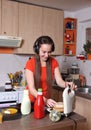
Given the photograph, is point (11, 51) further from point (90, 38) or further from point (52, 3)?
point (90, 38)

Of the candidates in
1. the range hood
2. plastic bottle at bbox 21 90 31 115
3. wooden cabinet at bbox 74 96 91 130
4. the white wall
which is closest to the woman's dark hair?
plastic bottle at bbox 21 90 31 115

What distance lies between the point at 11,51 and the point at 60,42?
0.83 m

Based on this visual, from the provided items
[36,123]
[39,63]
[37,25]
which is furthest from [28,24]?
[36,123]

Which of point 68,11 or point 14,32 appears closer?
point 14,32

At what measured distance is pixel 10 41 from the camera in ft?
9.41

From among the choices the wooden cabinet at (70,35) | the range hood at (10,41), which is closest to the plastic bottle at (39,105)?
the range hood at (10,41)

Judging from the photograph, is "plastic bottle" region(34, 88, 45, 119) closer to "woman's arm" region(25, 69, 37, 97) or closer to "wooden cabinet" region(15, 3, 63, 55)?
"woman's arm" region(25, 69, 37, 97)

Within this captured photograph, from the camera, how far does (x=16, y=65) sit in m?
3.21

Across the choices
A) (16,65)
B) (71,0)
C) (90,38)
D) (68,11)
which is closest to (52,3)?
(71,0)

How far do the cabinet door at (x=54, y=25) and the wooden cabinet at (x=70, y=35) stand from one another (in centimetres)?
13

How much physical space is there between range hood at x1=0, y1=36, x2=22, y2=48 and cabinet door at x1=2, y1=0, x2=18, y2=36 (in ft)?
0.28

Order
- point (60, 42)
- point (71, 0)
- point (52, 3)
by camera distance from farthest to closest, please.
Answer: point (60, 42)
point (52, 3)
point (71, 0)

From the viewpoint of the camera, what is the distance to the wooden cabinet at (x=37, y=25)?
2.98 m

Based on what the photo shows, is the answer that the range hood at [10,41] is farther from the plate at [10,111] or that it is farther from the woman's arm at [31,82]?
the plate at [10,111]
